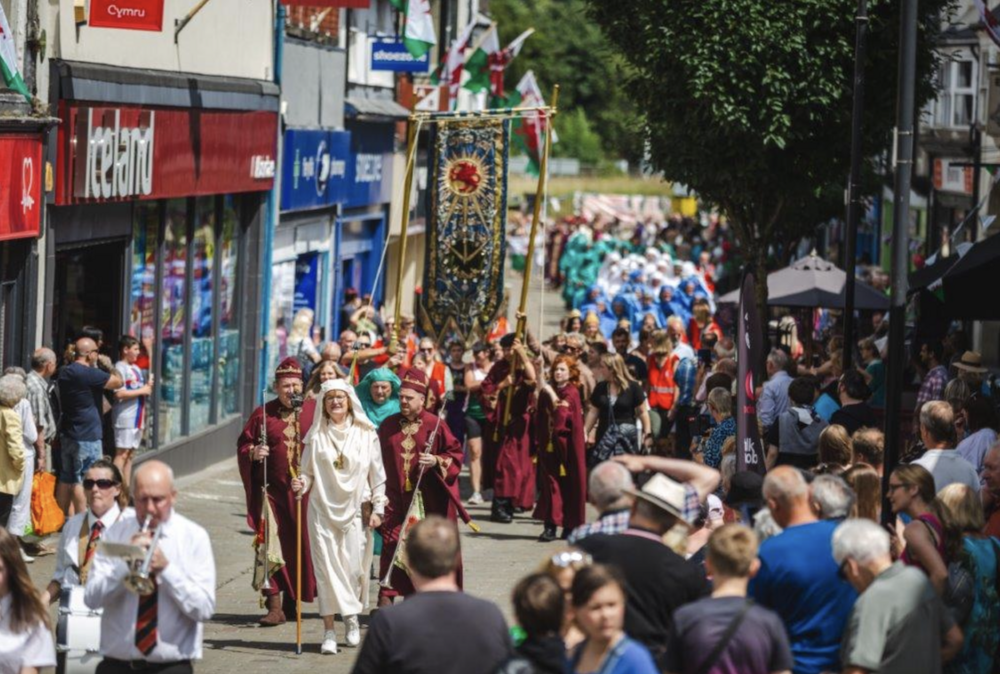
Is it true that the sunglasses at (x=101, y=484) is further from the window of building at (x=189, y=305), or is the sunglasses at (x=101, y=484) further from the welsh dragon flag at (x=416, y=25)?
the welsh dragon flag at (x=416, y=25)

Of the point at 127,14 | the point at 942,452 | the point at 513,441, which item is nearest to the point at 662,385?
the point at 513,441

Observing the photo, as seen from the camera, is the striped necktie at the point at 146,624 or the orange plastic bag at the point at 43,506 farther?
the orange plastic bag at the point at 43,506

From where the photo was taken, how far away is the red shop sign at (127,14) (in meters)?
16.5

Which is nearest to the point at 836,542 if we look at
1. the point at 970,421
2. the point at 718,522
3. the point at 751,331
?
the point at 718,522

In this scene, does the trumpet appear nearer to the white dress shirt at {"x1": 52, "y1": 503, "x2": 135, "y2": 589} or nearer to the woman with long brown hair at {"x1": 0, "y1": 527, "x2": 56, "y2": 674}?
the woman with long brown hair at {"x1": 0, "y1": 527, "x2": 56, "y2": 674}

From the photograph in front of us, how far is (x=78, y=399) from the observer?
15344 millimetres

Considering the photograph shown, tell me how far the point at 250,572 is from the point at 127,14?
16.9 ft

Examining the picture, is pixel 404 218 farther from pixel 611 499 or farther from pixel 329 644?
pixel 611 499

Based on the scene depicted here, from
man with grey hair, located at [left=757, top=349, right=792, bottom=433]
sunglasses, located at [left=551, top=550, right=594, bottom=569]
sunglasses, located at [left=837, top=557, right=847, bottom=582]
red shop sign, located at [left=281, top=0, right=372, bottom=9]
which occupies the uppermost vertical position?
red shop sign, located at [left=281, top=0, right=372, bottom=9]

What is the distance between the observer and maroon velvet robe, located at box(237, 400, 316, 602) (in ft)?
42.1

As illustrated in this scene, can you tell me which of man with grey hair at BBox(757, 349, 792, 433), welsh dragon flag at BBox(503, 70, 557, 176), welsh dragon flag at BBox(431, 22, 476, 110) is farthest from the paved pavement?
welsh dragon flag at BBox(503, 70, 557, 176)

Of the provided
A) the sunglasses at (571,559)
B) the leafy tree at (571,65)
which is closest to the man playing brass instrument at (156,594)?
the sunglasses at (571,559)

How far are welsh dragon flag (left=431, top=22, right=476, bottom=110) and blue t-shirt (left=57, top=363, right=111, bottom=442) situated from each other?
54.3 feet

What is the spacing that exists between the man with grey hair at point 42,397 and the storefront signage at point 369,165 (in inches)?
558
